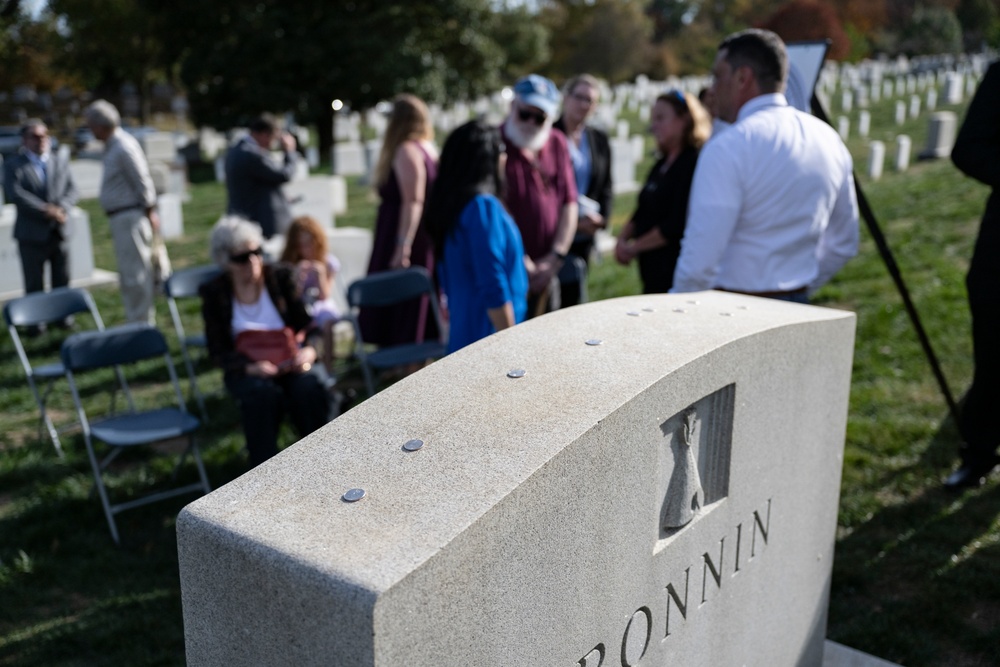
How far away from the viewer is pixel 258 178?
24.5ft

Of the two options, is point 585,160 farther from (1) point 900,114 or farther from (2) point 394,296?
(1) point 900,114

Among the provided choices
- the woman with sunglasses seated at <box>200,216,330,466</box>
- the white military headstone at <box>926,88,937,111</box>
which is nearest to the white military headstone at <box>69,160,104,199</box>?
the woman with sunglasses seated at <box>200,216,330,466</box>

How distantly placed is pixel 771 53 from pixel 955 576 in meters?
2.16

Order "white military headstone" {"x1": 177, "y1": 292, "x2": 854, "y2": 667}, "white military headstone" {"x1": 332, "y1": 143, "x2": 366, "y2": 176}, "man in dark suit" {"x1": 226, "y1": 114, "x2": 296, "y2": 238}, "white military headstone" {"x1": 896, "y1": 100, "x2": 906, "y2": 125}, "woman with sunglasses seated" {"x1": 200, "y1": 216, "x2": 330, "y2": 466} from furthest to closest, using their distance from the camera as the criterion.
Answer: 1. "white military headstone" {"x1": 896, "y1": 100, "x2": 906, "y2": 125}
2. "white military headstone" {"x1": 332, "y1": 143, "x2": 366, "y2": 176}
3. "man in dark suit" {"x1": 226, "y1": 114, "x2": 296, "y2": 238}
4. "woman with sunglasses seated" {"x1": 200, "y1": 216, "x2": 330, "y2": 466}
5. "white military headstone" {"x1": 177, "y1": 292, "x2": 854, "y2": 667}

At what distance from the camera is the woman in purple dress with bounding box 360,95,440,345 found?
6.11 metres

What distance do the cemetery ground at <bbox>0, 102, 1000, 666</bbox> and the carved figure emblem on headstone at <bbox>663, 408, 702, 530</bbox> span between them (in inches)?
25.7

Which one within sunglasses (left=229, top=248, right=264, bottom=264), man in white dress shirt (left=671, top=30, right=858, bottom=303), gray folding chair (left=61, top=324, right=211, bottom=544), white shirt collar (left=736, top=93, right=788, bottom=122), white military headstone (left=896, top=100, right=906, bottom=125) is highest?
white shirt collar (left=736, top=93, right=788, bottom=122)

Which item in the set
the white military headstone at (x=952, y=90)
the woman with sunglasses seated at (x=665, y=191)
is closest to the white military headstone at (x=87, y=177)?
the woman with sunglasses seated at (x=665, y=191)

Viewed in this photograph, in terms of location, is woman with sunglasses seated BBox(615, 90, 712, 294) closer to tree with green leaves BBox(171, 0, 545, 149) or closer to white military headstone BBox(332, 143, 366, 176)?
white military headstone BBox(332, 143, 366, 176)

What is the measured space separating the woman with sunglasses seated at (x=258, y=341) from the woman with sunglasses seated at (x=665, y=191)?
1742 mm

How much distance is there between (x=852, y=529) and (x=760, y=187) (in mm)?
1686

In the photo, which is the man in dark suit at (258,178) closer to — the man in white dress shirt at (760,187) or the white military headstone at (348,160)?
the man in white dress shirt at (760,187)

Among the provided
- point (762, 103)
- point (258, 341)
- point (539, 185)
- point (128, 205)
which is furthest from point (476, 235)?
point (128, 205)

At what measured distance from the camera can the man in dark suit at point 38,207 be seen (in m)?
8.12
